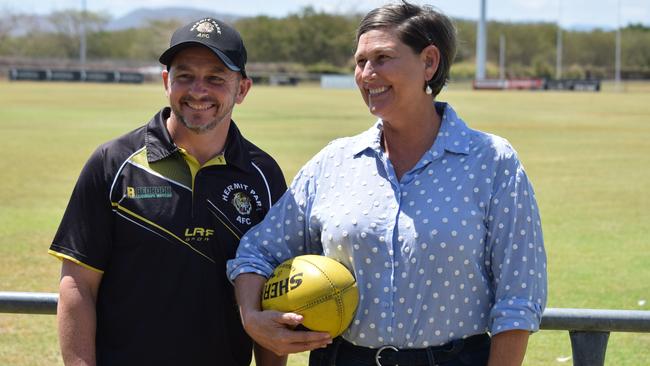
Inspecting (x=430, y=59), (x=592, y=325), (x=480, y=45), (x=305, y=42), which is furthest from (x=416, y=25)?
(x=305, y=42)

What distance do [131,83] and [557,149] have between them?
216 feet

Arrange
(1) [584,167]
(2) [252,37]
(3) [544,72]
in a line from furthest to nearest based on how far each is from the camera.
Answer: (2) [252,37]
(3) [544,72]
(1) [584,167]

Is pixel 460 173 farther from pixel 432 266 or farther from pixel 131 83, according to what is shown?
pixel 131 83

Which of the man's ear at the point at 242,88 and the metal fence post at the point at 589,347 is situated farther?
the metal fence post at the point at 589,347

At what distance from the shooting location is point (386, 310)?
3.28 m

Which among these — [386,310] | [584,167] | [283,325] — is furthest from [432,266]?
[584,167]

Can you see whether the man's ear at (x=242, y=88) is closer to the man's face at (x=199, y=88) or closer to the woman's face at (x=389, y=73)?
the man's face at (x=199, y=88)

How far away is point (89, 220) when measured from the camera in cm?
356

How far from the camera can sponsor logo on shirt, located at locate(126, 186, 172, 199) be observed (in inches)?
141

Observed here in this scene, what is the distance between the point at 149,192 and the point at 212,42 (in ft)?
1.96

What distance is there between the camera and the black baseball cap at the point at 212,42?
3646 millimetres

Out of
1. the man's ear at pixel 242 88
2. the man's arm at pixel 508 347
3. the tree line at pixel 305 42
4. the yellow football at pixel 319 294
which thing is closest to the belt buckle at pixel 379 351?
the yellow football at pixel 319 294

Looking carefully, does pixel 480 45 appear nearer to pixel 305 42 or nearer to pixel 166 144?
pixel 305 42

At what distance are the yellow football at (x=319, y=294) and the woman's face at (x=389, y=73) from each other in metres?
0.57
